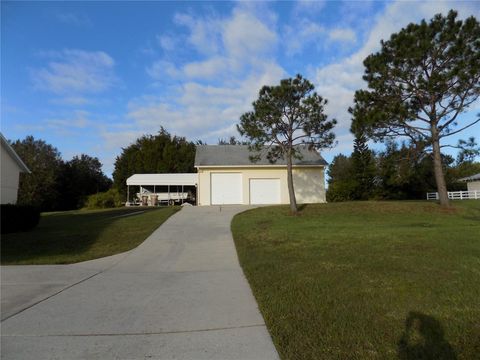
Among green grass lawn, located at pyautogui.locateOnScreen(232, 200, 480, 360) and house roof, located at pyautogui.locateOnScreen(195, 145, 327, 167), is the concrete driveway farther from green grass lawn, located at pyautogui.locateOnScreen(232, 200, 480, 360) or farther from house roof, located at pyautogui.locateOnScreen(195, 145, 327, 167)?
A: house roof, located at pyautogui.locateOnScreen(195, 145, 327, 167)

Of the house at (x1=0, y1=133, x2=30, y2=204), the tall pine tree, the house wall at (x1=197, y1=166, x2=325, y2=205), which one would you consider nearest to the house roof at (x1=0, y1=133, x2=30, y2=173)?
the house at (x1=0, y1=133, x2=30, y2=204)

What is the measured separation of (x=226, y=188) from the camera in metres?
26.6

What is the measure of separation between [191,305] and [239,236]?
23.6 ft

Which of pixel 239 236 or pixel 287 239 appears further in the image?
pixel 239 236

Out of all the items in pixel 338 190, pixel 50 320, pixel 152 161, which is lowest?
pixel 50 320

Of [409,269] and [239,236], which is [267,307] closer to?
[409,269]

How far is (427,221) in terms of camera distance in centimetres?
1578

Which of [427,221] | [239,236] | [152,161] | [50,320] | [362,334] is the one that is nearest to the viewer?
[362,334]

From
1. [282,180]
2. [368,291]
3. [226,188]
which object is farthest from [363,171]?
[368,291]

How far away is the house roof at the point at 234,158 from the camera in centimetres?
2686

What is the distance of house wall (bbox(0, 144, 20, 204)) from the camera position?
20.7 metres

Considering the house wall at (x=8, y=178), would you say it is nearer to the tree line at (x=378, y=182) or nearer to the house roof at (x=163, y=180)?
the house roof at (x=163, y=180)

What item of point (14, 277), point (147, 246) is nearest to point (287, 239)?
point (147, 246)

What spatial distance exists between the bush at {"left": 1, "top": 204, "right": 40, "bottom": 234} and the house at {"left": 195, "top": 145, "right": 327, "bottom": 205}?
11.8 meters
